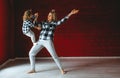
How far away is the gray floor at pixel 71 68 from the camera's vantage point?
6527 mm

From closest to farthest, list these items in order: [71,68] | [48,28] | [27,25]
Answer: [48,28] < [27,25] < [71,68]

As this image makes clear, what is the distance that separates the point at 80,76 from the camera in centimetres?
639

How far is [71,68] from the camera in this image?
7398mm

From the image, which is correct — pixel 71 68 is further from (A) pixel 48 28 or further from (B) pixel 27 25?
(B) pixel 27 25

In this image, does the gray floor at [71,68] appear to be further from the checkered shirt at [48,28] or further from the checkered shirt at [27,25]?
the checkered shirt at [27,25]

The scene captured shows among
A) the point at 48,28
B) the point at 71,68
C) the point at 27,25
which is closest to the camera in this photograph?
the point at 48,28

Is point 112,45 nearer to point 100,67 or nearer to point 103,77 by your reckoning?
point 100,67

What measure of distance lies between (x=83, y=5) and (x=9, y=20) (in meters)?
2.13

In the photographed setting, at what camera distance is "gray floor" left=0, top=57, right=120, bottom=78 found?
6.53 m

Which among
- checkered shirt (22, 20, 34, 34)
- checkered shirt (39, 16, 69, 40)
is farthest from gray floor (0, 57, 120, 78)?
checkered shirt (22, 20, 34, 34)

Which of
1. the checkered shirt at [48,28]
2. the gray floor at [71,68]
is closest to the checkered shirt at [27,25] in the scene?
the checkered shirt at [48,28]

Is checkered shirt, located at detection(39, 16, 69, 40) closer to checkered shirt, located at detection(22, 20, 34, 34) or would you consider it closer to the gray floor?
checkered shirt, located at detection(22, 20, 34, 34)

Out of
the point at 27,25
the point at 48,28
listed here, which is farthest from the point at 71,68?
the point at 27,25

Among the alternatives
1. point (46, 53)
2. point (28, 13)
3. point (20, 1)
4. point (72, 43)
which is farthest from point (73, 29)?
point (28, 13)
